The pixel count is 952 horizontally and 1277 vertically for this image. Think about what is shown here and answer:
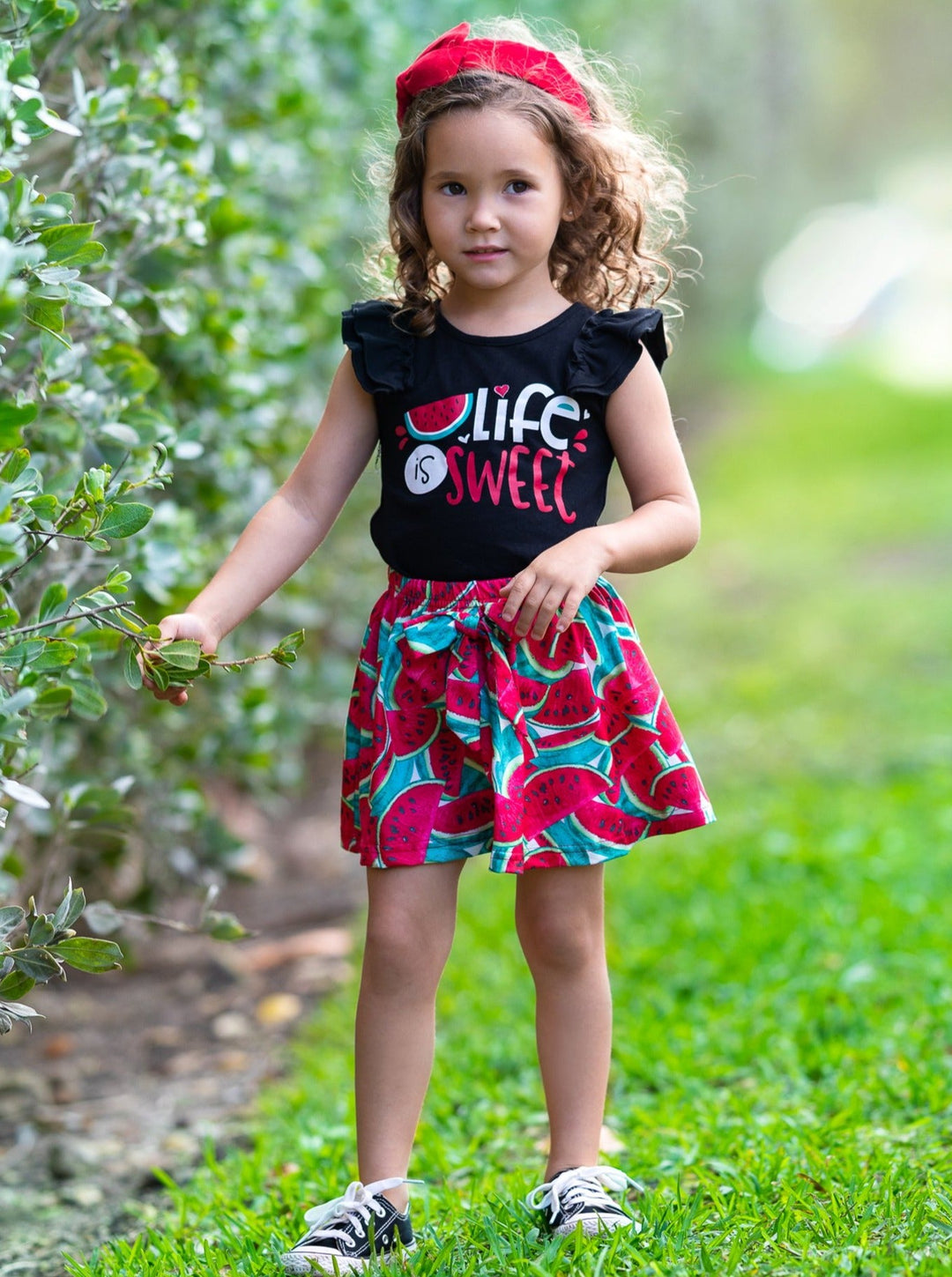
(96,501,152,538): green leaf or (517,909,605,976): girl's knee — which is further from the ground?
(96,501,152,538): green leaf

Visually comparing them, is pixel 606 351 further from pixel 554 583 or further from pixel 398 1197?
pixel 398 1197

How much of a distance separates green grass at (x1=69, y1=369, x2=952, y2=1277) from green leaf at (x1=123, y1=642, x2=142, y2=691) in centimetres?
86

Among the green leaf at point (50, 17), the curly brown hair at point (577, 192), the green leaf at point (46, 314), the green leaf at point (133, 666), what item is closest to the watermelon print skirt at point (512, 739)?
the green leaf at point (133, 666)

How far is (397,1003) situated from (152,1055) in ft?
5.54

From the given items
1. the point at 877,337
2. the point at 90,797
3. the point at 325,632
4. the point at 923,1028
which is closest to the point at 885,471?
the point at 325,632

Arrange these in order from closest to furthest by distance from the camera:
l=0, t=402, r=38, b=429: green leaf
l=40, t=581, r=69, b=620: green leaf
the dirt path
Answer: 1. l=0, t=402, r=38, b=429: green leaf
2. l=40, t=581, r=69, b=620: green leaf
3. the dirt path

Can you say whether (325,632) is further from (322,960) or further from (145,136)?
(145,136)

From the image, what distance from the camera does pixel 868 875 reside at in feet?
13.4

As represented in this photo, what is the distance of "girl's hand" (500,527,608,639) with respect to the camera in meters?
1.95

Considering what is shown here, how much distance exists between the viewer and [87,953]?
6.27ft

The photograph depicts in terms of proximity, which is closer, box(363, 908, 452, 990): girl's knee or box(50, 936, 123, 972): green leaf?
box(50, 936, 123, 972): green leaf

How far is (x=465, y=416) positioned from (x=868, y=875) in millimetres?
2469

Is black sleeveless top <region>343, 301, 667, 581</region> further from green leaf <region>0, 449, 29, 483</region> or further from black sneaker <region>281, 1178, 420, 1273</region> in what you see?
black sneaker <region>281, 1178, 420, 1273</region>

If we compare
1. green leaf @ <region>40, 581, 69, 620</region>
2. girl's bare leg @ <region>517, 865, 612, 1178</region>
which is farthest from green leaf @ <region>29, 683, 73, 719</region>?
girl's bare leg @ <region>517, 865, 612, 1178</region>
